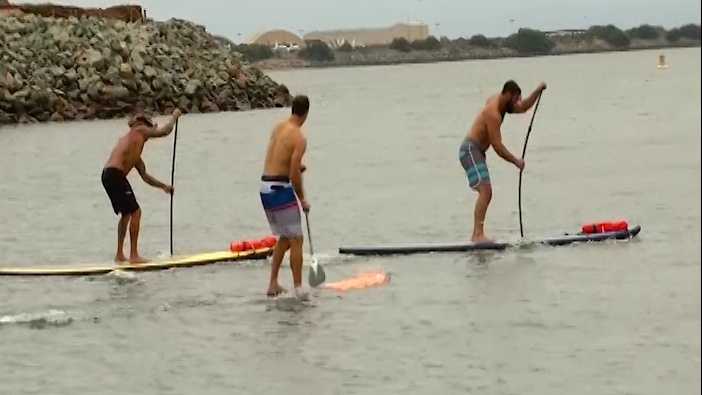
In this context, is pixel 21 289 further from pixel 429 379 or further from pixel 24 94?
pixel 24 94

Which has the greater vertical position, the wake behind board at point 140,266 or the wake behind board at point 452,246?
the wake behind board at point 452,246

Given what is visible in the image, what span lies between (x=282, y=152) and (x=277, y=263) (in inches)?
44.5

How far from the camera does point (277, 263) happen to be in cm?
1260

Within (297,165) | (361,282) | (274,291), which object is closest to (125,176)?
(274,291)

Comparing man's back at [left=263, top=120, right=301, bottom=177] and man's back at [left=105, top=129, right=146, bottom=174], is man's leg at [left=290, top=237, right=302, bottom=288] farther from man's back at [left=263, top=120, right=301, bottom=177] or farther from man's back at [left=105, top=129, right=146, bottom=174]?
man's back at [left=105, top=129, right=146, bottom=174]

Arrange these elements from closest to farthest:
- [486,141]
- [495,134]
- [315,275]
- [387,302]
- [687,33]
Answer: [687,33] < [387,302] < [315,275] < [495,134] < [486,141]

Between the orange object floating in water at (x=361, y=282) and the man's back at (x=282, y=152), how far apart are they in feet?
5.67

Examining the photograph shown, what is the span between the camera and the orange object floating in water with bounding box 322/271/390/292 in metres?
13.4

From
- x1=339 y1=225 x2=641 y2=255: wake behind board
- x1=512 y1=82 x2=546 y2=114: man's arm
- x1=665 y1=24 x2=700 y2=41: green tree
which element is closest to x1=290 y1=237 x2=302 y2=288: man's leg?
x1=339 y1=225 x2=641 y2=255: wake behind board

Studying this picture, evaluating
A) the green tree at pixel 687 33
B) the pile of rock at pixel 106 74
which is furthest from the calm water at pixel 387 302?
the pile of rock at pixel 106 74

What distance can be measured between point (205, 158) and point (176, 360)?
89.0ft

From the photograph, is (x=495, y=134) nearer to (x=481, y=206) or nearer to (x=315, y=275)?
(x=481, y=206)

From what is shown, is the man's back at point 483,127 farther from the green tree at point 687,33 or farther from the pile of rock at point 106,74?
the pile of rock at point 106,74

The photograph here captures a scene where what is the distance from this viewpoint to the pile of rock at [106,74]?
56031 millimetres
